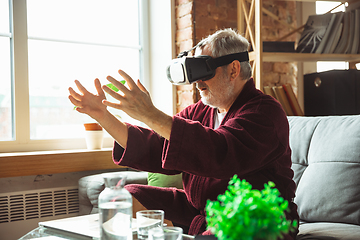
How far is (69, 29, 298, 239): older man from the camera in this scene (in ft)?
3.70

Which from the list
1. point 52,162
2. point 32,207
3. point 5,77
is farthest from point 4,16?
point 32,207

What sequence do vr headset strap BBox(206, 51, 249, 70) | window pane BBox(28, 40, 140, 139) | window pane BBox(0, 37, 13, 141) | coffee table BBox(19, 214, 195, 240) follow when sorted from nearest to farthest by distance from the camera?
1. coffee table BBox(19, 214, 195, 240)
2. vr headset strap BBox(206, 51, 249, 70)
3. window pane BBox(0, 37, 13, 141)
4. window pane BBox(28, 40, 140, 139)

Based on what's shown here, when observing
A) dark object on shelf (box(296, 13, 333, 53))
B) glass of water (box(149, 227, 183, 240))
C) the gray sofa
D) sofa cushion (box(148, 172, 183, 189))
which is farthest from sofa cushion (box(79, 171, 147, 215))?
dark object on shelf (box(296, 13, 333, 53))

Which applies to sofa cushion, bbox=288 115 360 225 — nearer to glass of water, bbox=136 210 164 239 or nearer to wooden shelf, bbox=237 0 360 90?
wooden shelf, bbox=237 0 360 90

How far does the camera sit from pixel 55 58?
97.7 inches

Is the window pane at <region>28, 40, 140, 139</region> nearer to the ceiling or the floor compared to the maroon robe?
nearer to the ceiling

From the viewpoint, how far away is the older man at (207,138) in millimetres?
1128

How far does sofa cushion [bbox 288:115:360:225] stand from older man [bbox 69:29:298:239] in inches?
8.2

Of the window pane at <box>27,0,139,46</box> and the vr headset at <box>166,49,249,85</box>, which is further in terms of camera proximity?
the window pane at <box>27,0,139,46</box>

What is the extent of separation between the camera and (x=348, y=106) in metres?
2.35

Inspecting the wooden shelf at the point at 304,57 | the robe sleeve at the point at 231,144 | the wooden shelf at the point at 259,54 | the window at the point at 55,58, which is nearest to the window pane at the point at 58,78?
the window at the point at 55,58

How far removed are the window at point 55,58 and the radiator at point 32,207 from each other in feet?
0.98

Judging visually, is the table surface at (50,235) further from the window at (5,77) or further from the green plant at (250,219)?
the window at (5,77)

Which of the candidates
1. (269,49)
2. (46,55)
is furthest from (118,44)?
(269,49)
